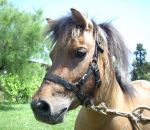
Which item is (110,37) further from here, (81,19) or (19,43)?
(19,43)

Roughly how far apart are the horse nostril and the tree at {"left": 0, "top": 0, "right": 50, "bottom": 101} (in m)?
24.5

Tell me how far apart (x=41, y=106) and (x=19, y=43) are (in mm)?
25518

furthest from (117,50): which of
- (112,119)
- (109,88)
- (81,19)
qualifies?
(112,119)

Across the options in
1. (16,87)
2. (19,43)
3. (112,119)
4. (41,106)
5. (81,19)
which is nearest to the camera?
(41,106)

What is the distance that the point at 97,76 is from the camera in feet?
10.8

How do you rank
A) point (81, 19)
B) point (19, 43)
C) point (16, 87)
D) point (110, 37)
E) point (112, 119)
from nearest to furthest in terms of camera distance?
point (81, 19) < point (112, 119) < point (110, 37) < point (19, 43) < point (16, 87)

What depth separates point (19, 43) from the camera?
28.1 m

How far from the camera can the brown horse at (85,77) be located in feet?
9.97

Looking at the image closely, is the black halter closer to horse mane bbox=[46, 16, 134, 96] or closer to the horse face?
the horse face

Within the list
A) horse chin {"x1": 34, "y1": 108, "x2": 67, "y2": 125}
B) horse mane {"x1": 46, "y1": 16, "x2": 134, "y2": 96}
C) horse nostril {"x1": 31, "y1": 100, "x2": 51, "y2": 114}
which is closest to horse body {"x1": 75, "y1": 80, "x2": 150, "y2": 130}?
horse mane {"x1": 46, "y1": 16, "x2": 134, "y2": 96}

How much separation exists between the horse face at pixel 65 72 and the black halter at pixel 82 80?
0.09 feet

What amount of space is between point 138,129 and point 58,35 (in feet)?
3.82

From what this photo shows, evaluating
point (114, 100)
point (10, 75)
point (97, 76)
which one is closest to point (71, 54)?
point (97, 76)

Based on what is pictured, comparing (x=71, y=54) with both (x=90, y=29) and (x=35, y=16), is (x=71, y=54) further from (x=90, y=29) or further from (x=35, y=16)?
(x=35, y=16)
